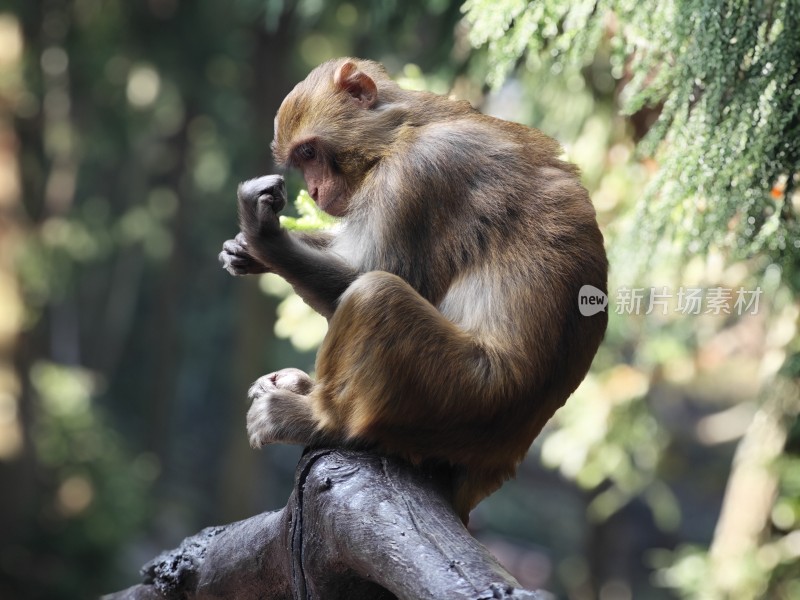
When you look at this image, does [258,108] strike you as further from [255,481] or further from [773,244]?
[773,244]

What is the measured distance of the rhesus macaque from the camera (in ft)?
9.73

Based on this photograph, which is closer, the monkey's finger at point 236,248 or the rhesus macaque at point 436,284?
the rhesus macaque at point 436,284

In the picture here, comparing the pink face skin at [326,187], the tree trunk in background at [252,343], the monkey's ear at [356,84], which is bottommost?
the tree trunk in background at [252,343]

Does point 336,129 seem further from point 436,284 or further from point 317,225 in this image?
point 436,284

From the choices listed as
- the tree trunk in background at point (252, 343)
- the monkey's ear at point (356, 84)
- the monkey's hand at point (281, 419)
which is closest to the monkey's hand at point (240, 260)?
the monkey's hand at point (281, 419)

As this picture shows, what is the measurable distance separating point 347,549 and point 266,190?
3.74ft

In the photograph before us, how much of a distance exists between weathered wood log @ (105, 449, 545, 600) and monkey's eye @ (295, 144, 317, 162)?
107 centimetres

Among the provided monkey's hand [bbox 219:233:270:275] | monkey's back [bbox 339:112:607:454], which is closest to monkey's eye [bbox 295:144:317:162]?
monkey's back [bbox 339:112:607:454]

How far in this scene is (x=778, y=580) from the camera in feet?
20.9

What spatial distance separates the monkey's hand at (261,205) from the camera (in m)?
3.10

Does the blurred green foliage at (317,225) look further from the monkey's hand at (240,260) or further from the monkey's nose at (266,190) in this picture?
the monkey's nose at (266,190)

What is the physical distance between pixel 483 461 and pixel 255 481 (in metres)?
9.60

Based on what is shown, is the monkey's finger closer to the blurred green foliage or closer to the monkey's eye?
the monkey's eye

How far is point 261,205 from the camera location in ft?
10.2
